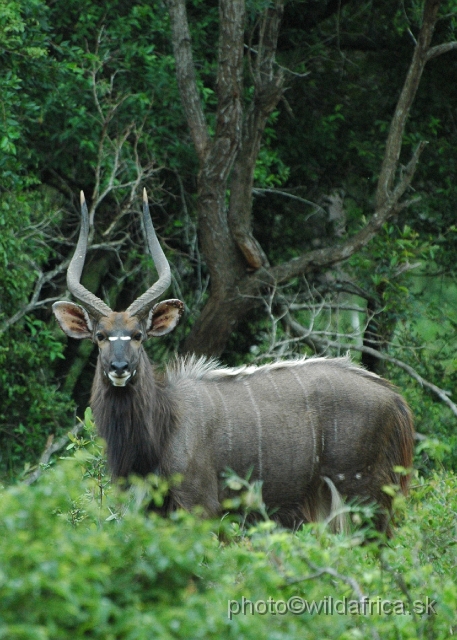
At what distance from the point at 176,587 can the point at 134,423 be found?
2.42 meters

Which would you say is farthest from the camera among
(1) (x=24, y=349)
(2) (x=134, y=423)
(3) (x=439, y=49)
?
(3) (x=439, y=49)

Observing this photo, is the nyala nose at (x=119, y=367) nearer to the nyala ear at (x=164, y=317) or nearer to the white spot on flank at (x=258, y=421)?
the nyala ear at (x=164, y=317)

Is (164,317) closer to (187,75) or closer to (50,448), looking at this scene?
(50,448)

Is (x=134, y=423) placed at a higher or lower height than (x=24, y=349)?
higher

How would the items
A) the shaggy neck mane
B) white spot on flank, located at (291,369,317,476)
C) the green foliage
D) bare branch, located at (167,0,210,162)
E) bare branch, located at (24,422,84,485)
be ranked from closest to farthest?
1. the shaggy neck mane
2. white spot on flank, located at (291,369,317,476)
3. bare branch, located at (24,422,84,485)
4. the green foliage
5. bare branch, located at (167,0,210,162)

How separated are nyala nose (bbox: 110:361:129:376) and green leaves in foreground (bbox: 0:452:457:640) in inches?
66.8

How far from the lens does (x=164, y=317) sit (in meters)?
5.54

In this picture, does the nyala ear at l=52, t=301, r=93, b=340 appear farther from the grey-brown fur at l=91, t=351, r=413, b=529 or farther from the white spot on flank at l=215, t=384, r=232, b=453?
the white spot on flank at l=215, t=384, r=232, b=453

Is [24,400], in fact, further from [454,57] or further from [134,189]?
[454,57]

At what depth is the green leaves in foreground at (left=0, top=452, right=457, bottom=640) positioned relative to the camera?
7.68 feet

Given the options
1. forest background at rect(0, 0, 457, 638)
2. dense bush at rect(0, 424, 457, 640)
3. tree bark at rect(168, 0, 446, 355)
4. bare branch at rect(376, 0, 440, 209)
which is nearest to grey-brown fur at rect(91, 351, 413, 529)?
forest background at rect(0, 0, 457, 638)

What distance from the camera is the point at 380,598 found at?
10.6 ft

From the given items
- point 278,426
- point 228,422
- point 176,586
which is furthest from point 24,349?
point 176,586

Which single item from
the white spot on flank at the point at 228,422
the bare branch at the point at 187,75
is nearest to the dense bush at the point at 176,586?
the white spot on flank at the point at 228,422
